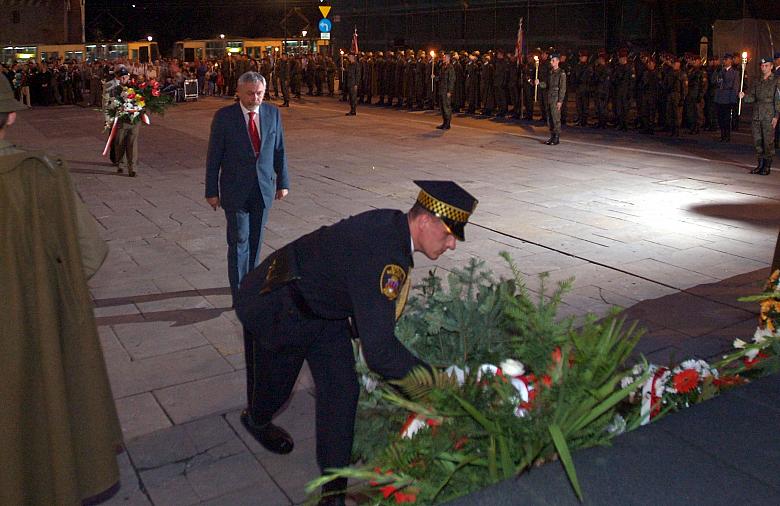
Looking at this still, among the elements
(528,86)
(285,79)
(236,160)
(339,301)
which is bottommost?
(339,301)

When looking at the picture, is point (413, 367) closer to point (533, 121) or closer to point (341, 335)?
point (341, 335)

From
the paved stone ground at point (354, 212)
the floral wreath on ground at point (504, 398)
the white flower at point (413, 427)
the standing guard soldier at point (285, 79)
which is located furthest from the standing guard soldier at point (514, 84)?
the white flower at point (413, 427)

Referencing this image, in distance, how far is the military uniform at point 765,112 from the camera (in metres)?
13.0

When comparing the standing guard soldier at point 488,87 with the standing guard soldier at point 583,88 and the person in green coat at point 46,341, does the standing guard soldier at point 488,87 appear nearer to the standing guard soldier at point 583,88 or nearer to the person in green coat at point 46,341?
the standing guard soldier at point 583,88

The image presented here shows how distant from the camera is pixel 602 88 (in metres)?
20.9

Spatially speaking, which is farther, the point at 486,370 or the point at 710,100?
the point at 710,100

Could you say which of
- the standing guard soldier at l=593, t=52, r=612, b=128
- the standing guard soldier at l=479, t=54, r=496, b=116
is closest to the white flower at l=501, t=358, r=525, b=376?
the standing guard soldier at l=593, t=52, r=612, b=128

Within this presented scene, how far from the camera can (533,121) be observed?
22922 mm

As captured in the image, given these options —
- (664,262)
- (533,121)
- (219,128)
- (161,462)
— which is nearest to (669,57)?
(533,121)

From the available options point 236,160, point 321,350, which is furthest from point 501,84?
point 321,350

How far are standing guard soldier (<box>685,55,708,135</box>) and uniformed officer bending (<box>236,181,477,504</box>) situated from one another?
17577mm

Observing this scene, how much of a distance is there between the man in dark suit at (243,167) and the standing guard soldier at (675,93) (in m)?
14.8

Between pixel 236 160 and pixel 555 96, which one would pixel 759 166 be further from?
pixel 236 160

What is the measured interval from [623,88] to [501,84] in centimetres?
447
